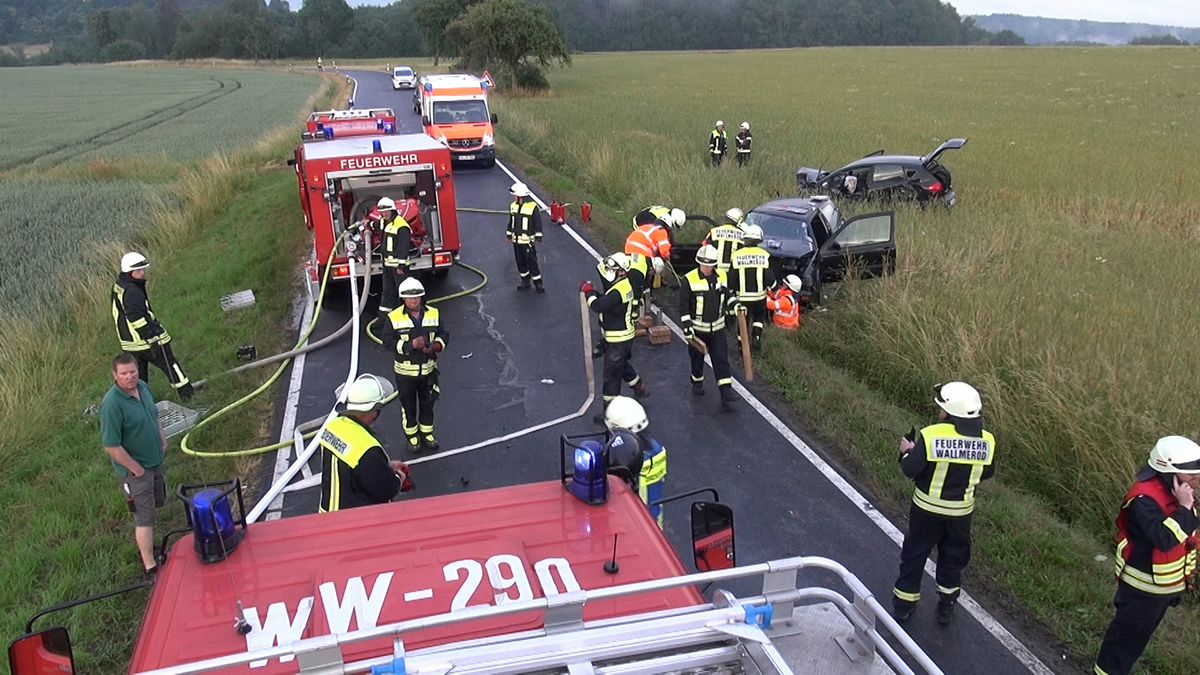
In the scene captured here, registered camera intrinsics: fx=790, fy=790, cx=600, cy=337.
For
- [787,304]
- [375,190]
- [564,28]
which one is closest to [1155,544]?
[787,304]

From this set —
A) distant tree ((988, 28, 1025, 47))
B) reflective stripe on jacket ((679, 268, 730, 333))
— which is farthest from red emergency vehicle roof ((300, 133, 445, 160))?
distant tree ((988, 28, 1025, 47))

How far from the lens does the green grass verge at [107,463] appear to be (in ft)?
17.4

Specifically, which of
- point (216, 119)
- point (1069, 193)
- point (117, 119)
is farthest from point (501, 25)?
point (1069, 193)

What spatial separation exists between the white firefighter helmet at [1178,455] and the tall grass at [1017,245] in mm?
2307

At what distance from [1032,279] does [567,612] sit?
8945 mm

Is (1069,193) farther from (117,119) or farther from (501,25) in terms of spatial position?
(117,119)

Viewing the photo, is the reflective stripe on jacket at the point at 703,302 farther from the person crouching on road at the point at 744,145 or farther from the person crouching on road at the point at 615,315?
the person crouching on road at the point at 744,145

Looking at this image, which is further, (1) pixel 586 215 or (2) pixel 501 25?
(2) pixel 501 25

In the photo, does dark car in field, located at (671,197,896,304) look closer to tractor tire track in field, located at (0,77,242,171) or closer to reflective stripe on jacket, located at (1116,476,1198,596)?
reflective stripe on jacket, located at (1116,476,1198,596)

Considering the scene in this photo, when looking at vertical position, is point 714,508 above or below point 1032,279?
above

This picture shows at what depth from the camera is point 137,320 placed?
25.6 feet

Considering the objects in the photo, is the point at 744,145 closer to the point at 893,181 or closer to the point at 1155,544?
the point at 893,181

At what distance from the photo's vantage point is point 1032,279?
31.3 ft

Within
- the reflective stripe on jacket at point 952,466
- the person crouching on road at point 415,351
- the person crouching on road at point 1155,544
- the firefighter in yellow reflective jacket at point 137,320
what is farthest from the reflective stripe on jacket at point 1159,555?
the firefighter in yellow reflective jacket at point 137,320
